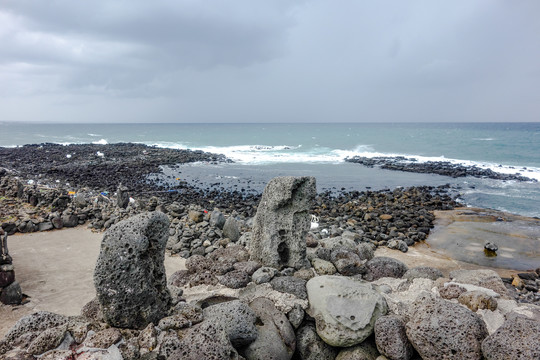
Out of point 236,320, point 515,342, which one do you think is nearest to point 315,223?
point 236,320

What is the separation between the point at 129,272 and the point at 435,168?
3772 centimetres

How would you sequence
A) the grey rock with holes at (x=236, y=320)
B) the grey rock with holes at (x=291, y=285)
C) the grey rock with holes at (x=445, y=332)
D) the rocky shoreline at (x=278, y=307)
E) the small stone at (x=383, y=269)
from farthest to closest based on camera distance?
the small stone at (x=383, y=269) → the grey rock with holes at (x=291, y=285) → the grey rock with holes at (x=236, y=320) → the grey rock with holes at (x=445, y=332) → the rocky shoreline at (x=278, y=307)

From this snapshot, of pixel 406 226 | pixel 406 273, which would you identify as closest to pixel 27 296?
pixel 406 273

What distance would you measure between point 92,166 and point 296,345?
34064 mm

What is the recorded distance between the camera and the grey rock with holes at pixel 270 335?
501 centimetres

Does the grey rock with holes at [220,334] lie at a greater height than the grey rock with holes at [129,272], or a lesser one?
lesser

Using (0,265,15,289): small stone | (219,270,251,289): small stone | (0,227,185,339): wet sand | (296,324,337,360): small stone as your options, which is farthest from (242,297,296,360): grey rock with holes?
(0,265,15,289): small stone

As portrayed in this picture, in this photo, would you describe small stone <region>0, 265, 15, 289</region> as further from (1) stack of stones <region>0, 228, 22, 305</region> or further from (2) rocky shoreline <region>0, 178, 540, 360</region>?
(2) rocky shoreline <region>0, 178, 540, 360</region>

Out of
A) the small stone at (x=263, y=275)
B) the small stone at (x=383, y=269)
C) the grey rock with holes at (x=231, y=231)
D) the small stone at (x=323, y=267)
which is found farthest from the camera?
the grey rock with holes at (x=231, y=231)

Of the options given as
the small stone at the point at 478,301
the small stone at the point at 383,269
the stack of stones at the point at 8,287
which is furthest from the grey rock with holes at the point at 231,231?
the small stone at the point at 478,301

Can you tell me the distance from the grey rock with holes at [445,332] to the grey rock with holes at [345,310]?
0.63 metres

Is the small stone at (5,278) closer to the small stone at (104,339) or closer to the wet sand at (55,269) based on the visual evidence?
the wet sand at (55,269)

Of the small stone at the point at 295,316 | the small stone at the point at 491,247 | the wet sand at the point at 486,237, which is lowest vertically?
the wet sand at the point at 486,237

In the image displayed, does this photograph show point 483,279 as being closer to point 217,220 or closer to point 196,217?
point 217,220
